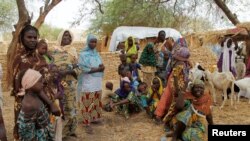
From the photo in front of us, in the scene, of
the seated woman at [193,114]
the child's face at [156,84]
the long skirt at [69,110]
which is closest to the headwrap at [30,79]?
the long skirt at [69,110]

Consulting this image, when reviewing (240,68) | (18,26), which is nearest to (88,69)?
(240,68)

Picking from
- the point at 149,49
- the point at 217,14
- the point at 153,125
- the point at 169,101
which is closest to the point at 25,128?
the point at 169,101

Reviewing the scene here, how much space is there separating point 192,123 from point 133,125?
1.79 metres

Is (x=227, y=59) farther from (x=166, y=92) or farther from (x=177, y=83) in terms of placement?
(x=177, y=83)

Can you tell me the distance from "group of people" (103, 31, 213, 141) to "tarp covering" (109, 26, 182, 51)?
8789mm

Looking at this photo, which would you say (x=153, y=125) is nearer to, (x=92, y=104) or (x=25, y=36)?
(x=92, y=104)

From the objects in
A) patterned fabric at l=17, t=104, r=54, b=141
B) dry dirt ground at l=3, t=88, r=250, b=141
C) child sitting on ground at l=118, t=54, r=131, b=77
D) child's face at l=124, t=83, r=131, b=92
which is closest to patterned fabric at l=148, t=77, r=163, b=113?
dry dirt ground at l=3, t=88, r=250, b=141

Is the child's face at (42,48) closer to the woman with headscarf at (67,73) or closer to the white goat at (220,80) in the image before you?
the woman with headscarf at (67,73)

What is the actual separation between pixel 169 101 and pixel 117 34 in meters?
11.6

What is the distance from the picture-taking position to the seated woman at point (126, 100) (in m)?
7.21

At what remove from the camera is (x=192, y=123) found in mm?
5117

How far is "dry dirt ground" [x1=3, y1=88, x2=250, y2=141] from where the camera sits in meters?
5.98

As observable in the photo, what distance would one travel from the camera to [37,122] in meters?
3.70

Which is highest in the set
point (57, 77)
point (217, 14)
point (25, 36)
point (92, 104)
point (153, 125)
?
point (217, 14)
